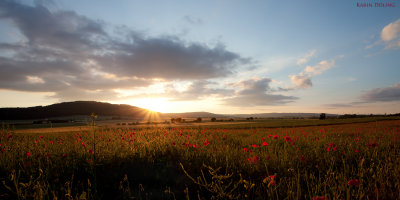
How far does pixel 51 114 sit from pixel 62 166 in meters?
90.8

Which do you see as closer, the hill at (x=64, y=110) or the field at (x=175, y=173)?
the field at (x=175, y=173)

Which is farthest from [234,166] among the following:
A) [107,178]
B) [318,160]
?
[107,178]

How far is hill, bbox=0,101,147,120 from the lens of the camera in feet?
220

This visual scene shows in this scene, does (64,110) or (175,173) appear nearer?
(175,173)

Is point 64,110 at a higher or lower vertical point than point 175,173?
higher

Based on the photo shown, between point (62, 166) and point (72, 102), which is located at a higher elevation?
point (72, 102)

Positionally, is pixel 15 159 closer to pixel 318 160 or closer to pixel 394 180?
pixel 318 160

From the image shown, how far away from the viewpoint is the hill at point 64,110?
6694cm

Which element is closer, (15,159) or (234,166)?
(234,166)

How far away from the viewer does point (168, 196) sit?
300cm

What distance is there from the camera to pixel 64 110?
8281 cm

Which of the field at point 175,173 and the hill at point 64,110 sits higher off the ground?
the hill at point 64,110

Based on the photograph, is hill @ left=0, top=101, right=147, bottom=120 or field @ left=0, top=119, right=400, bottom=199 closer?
field @ left=0, top=119, right=400, bottom=199

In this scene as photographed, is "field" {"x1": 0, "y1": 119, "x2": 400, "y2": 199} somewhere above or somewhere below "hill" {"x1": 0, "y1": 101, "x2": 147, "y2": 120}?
below
